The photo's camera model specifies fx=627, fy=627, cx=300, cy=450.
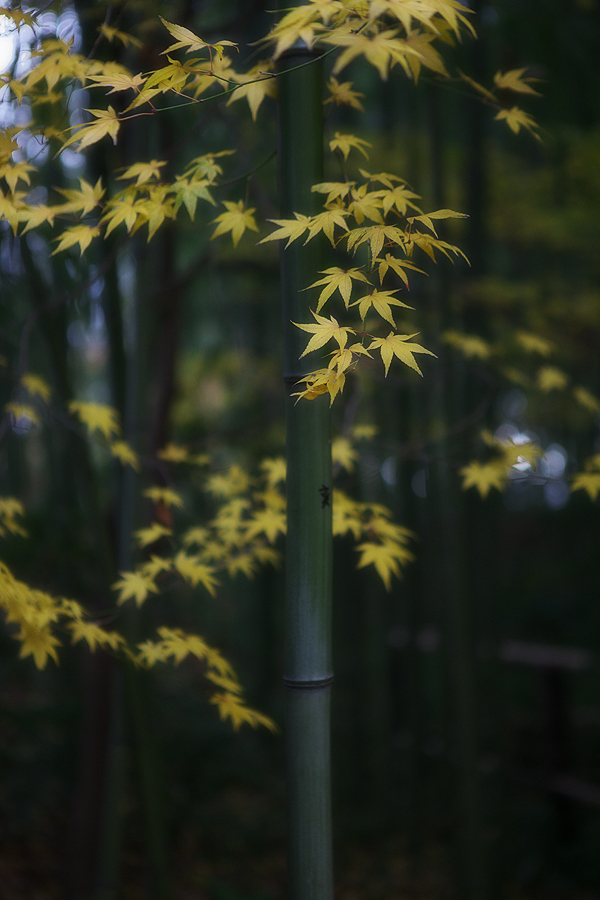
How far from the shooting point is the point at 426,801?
13.4ft

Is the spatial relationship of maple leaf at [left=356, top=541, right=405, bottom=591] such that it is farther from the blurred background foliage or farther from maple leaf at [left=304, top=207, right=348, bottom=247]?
maple leaf at [left=304, top=207, right=348, bottom=247]

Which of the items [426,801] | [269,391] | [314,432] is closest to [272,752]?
[426,801]

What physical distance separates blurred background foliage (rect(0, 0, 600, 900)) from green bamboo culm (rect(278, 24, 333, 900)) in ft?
1.39

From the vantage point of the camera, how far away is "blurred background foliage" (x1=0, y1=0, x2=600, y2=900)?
7.47ft

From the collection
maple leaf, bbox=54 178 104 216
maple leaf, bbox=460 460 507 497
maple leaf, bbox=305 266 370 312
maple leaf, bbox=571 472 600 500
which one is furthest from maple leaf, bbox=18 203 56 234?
maple leaf, bbox=571 472 600 500

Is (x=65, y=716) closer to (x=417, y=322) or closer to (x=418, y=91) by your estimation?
(x=417, y=322)

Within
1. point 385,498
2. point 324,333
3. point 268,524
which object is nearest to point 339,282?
point 324,333

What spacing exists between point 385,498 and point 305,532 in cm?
426

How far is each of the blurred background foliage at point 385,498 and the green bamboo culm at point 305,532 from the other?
0.42 metres

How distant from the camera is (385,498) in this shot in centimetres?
521

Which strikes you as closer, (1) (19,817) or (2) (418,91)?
(1) (19,817)

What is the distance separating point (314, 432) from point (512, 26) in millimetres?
2624

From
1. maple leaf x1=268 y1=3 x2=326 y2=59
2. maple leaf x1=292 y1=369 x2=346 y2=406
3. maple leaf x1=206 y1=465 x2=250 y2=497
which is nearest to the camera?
maple leaf x1=268 y1=3 x2=326 y2=59

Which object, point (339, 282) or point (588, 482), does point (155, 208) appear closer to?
point (339, 282)
